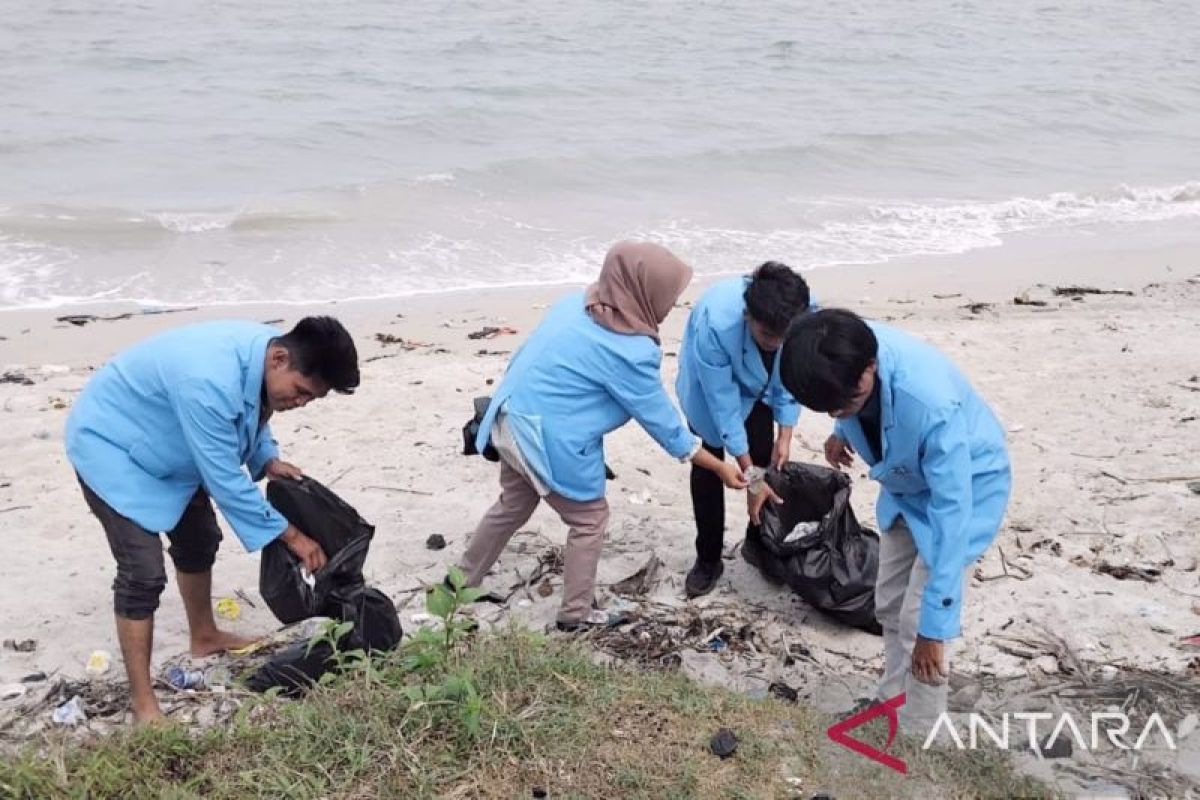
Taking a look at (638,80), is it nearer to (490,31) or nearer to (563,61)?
(563,61)

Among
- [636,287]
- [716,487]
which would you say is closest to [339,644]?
[636,287]

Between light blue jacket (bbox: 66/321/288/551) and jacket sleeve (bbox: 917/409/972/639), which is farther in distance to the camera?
light blue jacket (bbox: 66/321/288/551)

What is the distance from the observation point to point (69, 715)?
12.2 feet

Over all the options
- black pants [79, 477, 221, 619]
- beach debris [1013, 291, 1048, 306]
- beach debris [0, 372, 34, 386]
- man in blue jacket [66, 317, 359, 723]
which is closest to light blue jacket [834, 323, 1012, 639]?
man in blue jacket [66, 317, 359, 723]

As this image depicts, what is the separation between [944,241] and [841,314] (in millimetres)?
9773

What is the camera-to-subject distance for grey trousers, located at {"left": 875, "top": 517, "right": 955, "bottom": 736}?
3.48 metres

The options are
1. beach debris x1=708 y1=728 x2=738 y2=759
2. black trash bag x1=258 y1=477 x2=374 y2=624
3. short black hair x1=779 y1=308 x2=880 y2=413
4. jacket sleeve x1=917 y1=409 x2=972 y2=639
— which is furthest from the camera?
black trash bag x1=258 y1=477 x2=374 y2=624

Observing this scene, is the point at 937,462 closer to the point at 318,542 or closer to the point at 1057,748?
the point at 1057,748

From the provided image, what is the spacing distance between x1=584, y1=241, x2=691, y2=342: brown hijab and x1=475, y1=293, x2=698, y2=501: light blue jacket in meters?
0.05

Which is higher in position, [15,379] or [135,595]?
[135,595]

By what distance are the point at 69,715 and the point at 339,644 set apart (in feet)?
2.90

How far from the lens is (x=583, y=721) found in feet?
10.5

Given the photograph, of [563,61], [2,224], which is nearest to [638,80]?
[563,61]

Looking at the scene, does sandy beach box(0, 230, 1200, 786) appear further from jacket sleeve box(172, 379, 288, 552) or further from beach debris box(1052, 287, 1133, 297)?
jacket sleeve box(172, 379, 288, 552)
